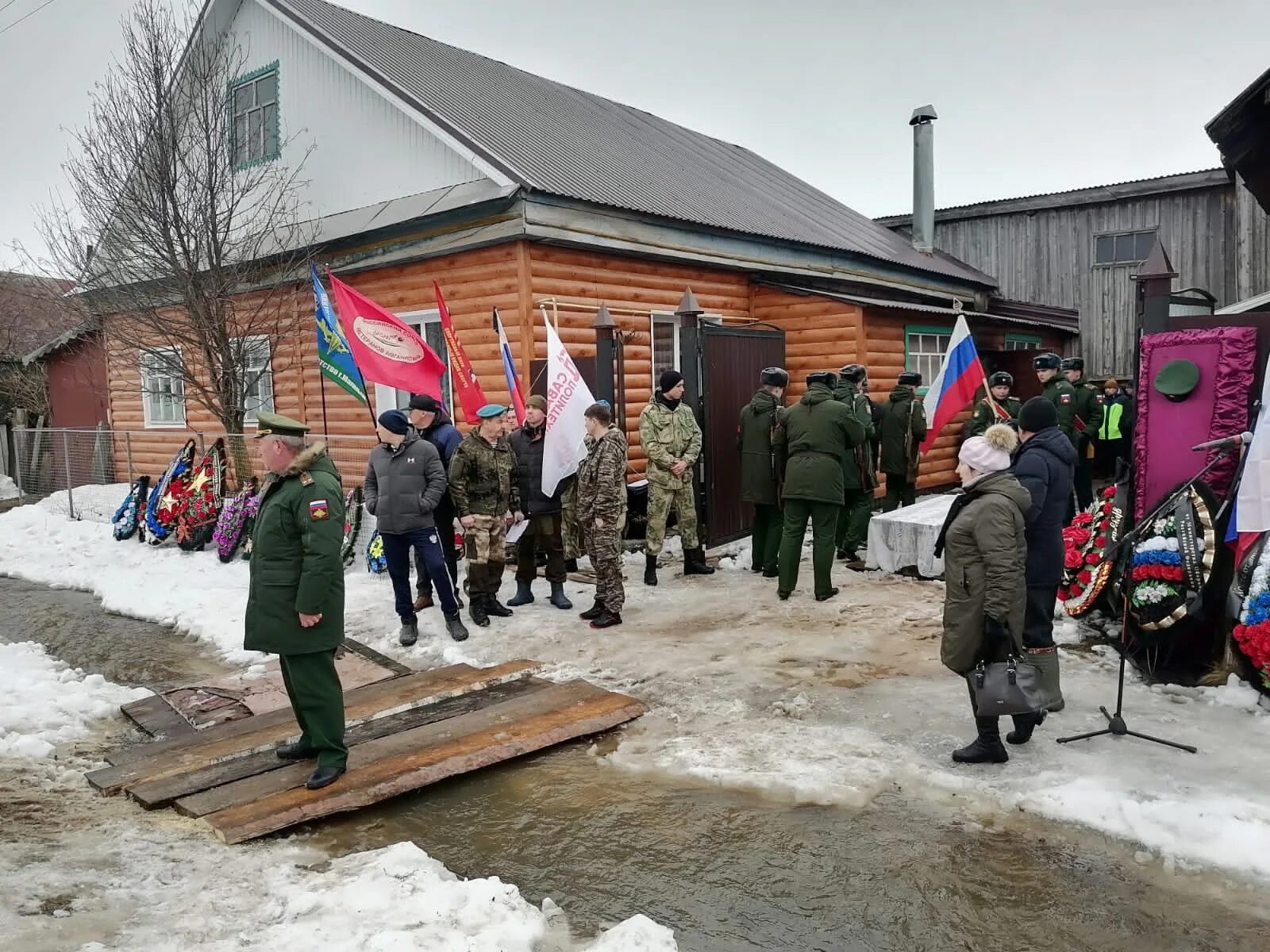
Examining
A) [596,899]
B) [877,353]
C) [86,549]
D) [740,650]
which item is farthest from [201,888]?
[877,353]

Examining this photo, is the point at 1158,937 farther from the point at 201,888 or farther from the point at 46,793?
the point at 46,793

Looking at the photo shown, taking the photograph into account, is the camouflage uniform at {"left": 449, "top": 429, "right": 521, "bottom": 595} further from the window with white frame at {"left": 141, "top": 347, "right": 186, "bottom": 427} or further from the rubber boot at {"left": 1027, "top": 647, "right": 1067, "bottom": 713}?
the window with white frame at {"left": 141, "top": 347, "right": 186, "bottom": 427}

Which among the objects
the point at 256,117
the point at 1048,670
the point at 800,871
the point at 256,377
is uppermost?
the point at 256,117

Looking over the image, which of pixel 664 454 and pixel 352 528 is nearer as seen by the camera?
pixel 664 454

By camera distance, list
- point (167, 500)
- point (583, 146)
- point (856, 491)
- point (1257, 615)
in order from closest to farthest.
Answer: point (1257, 615) < point (856, 491) < point (167, 500) < point (583, 146)

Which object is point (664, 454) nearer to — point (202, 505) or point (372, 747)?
point (372, 747)

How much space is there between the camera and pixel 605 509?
7.20 m

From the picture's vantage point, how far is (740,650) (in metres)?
6.45

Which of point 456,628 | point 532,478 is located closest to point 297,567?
point 456,628

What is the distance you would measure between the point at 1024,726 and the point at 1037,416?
64.8 inches

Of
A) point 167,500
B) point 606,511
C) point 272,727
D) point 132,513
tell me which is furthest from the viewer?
point 132,513

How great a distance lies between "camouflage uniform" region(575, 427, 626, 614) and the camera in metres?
7.19

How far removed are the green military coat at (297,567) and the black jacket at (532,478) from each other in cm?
334

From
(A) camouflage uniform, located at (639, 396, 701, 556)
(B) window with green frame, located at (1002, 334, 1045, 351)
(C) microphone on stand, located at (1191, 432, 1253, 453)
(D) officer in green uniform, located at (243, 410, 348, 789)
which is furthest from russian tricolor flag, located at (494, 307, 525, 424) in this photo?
(B) window with green frame, located at (1002, 334, 1045, 351)
